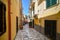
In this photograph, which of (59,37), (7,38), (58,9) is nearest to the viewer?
(7,38)

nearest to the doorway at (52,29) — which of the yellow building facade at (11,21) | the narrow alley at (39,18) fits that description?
the narrow alley at (39,18)

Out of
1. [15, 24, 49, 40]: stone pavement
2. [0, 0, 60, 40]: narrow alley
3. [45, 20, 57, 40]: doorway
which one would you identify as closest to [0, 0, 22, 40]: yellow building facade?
[0, 0, 60, 40]: narrow alley

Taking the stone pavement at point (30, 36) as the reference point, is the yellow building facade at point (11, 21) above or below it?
above

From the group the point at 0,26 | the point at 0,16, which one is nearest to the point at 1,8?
the point at 0,16

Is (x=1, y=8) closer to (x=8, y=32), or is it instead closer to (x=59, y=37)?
(x=8, y=32)

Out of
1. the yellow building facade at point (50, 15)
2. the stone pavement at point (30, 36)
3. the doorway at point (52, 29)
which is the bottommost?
the stone pavement at point (30, 36)

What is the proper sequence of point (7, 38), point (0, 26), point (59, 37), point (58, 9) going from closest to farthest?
point (0, 26)
point (7, 38)
point (58, 9)
point (59, 37)

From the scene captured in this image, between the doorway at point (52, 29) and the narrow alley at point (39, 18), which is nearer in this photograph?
the narrow alley at point (39, 18)

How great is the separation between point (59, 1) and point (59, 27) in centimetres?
233

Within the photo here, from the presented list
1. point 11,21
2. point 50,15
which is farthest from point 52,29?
point 11,21

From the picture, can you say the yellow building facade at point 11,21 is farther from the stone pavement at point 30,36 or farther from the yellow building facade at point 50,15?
the yellow building facade at point 50,15

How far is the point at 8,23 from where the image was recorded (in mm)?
6336

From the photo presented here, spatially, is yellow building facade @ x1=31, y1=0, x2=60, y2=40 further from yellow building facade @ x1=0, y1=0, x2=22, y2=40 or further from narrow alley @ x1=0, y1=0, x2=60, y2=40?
yellow building facade @ x1=0, y1=0, x2=22, y2=40

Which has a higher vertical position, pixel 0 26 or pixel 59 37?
pixel 0 26
